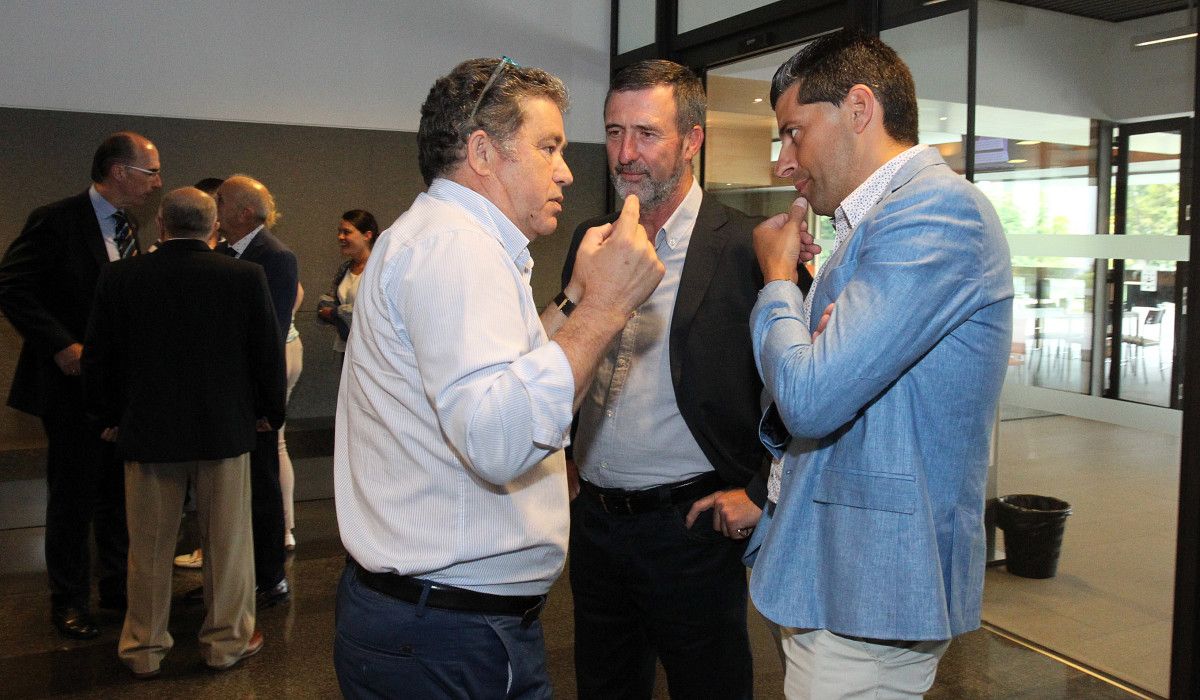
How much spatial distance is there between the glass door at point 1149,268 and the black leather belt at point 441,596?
269 centimetres

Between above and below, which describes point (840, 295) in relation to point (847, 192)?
below

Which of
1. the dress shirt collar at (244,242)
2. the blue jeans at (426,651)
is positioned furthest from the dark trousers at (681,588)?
the dress shirt collar at (244,242)

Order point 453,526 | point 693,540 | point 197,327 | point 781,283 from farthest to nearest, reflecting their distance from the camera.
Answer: point 197,327 → point 693,540 → point 781,283 → point 453,526

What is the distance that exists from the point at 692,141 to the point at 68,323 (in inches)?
114

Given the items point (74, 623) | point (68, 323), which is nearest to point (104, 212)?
point (68, 323)

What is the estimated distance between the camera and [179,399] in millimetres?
3299

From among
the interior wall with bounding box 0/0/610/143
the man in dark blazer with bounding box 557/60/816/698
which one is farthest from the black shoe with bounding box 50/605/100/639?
the interior wall with bounding box 0/0/610/143

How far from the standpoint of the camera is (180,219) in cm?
333

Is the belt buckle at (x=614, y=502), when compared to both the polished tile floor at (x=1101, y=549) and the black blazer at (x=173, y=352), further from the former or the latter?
the polished tile floor at (x=1101, y=549)

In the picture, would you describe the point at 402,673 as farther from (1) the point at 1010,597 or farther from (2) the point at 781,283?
(1) the point at 1010,597

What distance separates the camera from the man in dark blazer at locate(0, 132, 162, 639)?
12.6ft

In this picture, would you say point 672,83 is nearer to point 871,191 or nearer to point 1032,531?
point 871,191

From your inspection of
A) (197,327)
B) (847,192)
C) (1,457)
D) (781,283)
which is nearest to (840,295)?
(781,283)

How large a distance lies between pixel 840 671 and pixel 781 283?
61 centimetres
